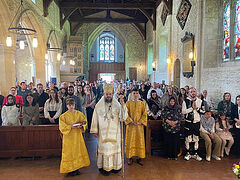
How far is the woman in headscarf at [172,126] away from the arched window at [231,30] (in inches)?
155

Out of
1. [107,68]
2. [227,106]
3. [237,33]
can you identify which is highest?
[107,68]

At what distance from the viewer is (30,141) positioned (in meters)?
4.89

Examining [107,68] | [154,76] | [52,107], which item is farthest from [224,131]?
[107,68]

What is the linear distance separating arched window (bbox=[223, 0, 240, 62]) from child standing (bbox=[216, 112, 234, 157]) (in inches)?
118

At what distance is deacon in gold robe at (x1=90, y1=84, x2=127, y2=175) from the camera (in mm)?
4020

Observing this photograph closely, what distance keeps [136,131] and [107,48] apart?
2477 cm

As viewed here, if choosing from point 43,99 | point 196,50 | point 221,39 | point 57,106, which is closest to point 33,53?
point 43,99

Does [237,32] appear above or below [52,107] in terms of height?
above

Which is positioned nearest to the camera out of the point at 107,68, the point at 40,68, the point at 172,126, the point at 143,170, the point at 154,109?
the point at 143,170

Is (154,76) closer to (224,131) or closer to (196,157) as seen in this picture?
(224,131)

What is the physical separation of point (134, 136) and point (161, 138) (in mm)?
1189

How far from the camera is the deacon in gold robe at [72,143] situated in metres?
3.94

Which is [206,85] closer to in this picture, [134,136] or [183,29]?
[183,29]

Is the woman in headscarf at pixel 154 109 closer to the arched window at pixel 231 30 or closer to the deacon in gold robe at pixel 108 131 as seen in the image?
the deacon in gold robe at pixel 108 131
